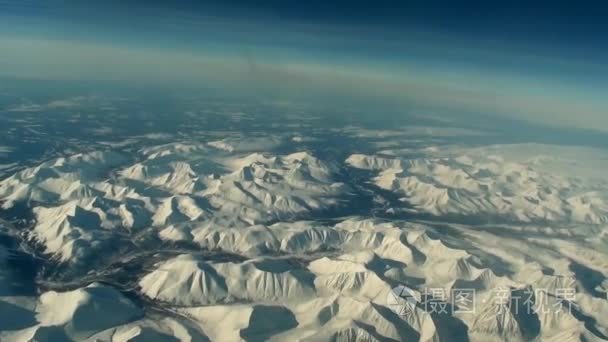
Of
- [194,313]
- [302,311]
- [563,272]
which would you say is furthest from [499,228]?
[194,313]

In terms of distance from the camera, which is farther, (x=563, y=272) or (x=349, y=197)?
(x=349, y=197)

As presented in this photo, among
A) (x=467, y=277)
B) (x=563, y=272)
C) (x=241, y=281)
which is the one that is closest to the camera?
(x=241, y=281)

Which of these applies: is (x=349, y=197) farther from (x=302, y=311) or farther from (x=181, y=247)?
(x=302, y=311)

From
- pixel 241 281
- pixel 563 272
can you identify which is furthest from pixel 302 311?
pixel 563 272

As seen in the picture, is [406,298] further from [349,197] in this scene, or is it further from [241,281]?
[349,197]

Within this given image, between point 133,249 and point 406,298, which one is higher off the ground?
point 406,298

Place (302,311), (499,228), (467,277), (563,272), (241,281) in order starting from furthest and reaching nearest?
1. (499,228)
2. (563,272)
3. (467,277)
4. (241,281)
5. (302,311)
